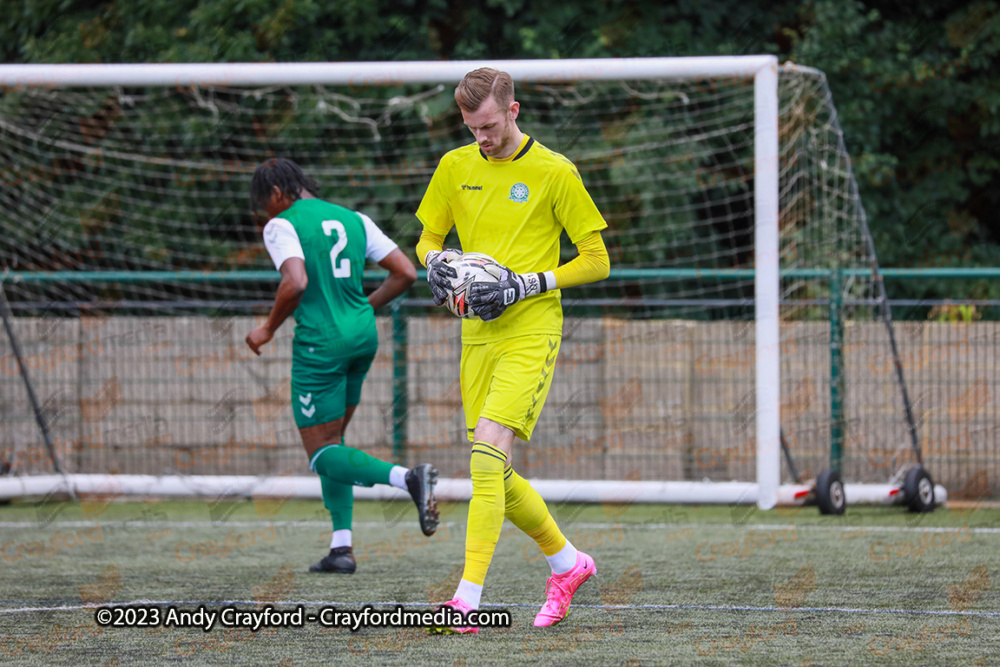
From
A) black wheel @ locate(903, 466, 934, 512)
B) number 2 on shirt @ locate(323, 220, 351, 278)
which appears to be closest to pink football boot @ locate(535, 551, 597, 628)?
number 2 on shirt @ locate(323, 220, 351, 278)

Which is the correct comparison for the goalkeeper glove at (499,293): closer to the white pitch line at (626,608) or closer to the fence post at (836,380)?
the white pitch line at (626,608)

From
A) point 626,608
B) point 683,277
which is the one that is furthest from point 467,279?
point 683,277

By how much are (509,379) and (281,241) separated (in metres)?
1.76

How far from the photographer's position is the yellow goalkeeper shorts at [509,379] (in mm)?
4492

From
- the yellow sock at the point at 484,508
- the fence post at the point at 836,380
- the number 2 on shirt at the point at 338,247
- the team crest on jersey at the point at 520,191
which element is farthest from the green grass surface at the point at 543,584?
the team crest on jersey at the point at 520,191

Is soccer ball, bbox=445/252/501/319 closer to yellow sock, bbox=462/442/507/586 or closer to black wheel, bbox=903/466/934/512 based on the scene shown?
yellow sock, bbox=462/442/507/586

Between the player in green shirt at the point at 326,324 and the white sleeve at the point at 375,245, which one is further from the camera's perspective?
the white sleeve at the point at 375,245

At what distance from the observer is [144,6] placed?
1330cm

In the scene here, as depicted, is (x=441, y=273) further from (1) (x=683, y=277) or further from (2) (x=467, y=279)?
(1) (x=683, y=277)

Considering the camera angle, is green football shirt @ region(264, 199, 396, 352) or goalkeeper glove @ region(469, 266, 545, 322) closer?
goalkeeper glove @ region(469, 266, 545, 322)

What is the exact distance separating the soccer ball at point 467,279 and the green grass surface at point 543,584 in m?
1.11

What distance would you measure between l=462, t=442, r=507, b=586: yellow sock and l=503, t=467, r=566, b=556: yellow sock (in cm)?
17

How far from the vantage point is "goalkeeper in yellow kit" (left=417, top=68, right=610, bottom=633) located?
4434mm

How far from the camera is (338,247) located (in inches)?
236
